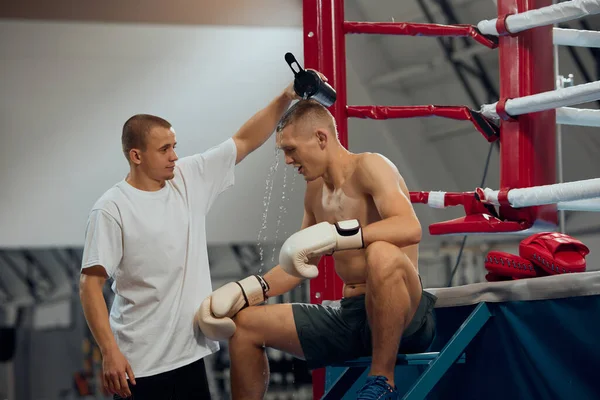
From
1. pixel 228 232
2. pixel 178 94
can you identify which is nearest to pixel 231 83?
pixel 178 94

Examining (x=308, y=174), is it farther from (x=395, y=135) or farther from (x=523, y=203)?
(x=395, y=135)

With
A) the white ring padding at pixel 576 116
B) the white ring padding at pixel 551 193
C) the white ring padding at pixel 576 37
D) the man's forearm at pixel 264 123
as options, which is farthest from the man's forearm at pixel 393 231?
the white ring padding at pixel 576 37

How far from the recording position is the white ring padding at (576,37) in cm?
227

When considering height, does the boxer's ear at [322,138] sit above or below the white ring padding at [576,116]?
below

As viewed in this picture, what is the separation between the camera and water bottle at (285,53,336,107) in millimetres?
2016

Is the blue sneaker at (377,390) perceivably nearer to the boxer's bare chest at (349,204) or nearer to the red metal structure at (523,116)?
the boxer's bare chest at (349,204)

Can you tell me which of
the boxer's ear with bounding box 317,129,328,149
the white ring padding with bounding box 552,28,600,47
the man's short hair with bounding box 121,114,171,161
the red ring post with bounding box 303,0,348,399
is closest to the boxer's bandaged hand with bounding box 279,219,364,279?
the boxer's ear with bounding box 317,129,328,149

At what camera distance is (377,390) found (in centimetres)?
169

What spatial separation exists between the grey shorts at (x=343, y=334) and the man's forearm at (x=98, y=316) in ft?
1.51

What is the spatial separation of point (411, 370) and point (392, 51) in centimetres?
489

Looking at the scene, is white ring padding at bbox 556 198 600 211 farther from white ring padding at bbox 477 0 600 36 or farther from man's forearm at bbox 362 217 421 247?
man's forearm at bbox 362 217 421 247

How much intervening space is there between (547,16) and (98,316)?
137 centimetres

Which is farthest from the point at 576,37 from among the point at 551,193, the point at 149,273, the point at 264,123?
the point at 149,273

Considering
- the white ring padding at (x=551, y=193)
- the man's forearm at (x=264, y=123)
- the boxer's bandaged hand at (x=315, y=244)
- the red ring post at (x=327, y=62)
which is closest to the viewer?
the boxer's bandaged hand at (x=315, y=244)
